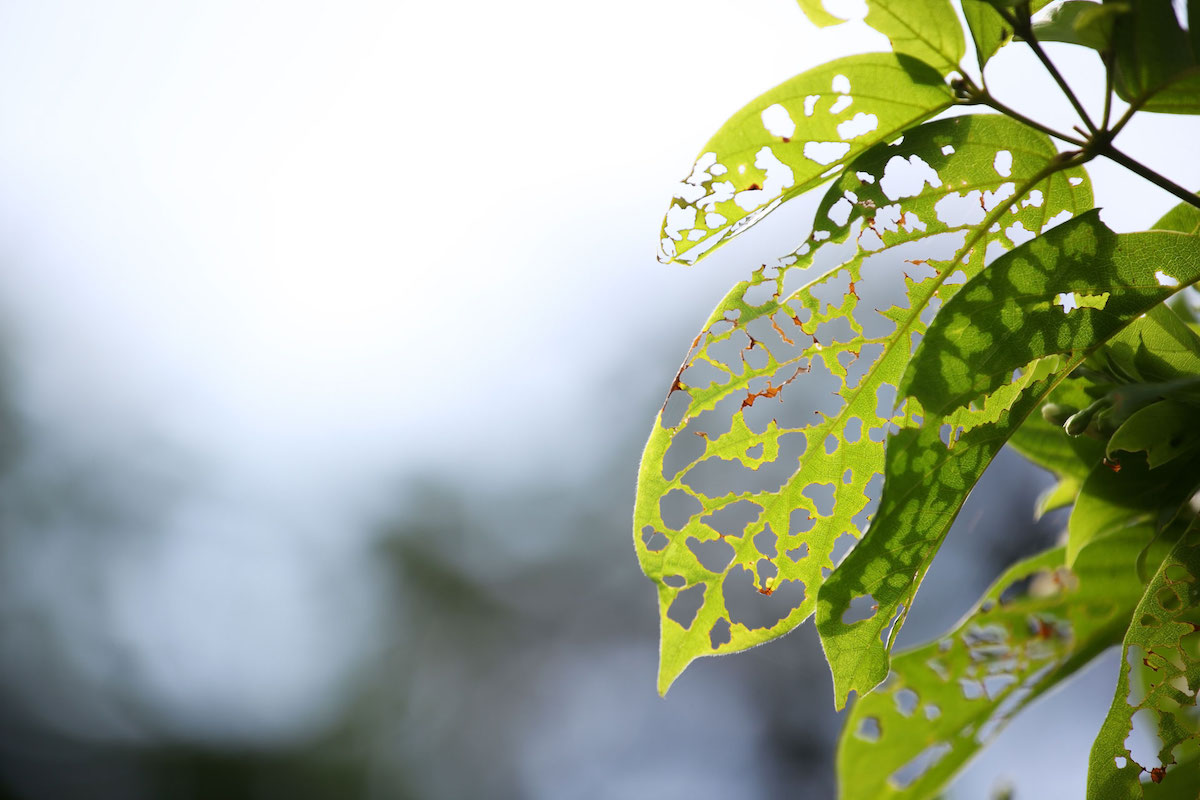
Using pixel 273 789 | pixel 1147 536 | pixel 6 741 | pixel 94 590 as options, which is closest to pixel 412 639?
pixel 273 789

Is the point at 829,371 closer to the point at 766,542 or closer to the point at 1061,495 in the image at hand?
the point at 766,542

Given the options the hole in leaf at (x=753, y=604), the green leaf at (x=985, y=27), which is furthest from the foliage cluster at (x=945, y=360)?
the hole in leaf at (x=753, y=604)

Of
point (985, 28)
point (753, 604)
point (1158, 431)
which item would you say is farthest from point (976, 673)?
point (753, 604)

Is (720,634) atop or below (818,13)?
below

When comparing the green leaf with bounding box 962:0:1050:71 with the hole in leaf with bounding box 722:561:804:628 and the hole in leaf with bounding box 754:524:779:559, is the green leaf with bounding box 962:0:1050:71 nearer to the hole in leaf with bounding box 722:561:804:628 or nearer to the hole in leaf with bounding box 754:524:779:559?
the hole in leaf with bounding box 754:524:779:559

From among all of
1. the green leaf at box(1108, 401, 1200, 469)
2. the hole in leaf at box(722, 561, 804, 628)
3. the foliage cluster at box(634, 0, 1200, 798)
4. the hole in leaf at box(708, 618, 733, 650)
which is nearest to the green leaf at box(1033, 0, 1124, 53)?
the foliage cluster at box(634, 0, 1200, 798)

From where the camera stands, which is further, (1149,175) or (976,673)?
(976,673)

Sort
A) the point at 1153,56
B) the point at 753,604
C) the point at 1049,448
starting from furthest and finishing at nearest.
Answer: the point at 753,604
the point at 1049,448
the point at 1153,56

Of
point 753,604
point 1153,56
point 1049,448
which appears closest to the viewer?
point 1153,56

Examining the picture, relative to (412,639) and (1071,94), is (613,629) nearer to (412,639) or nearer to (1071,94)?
(412,639)
